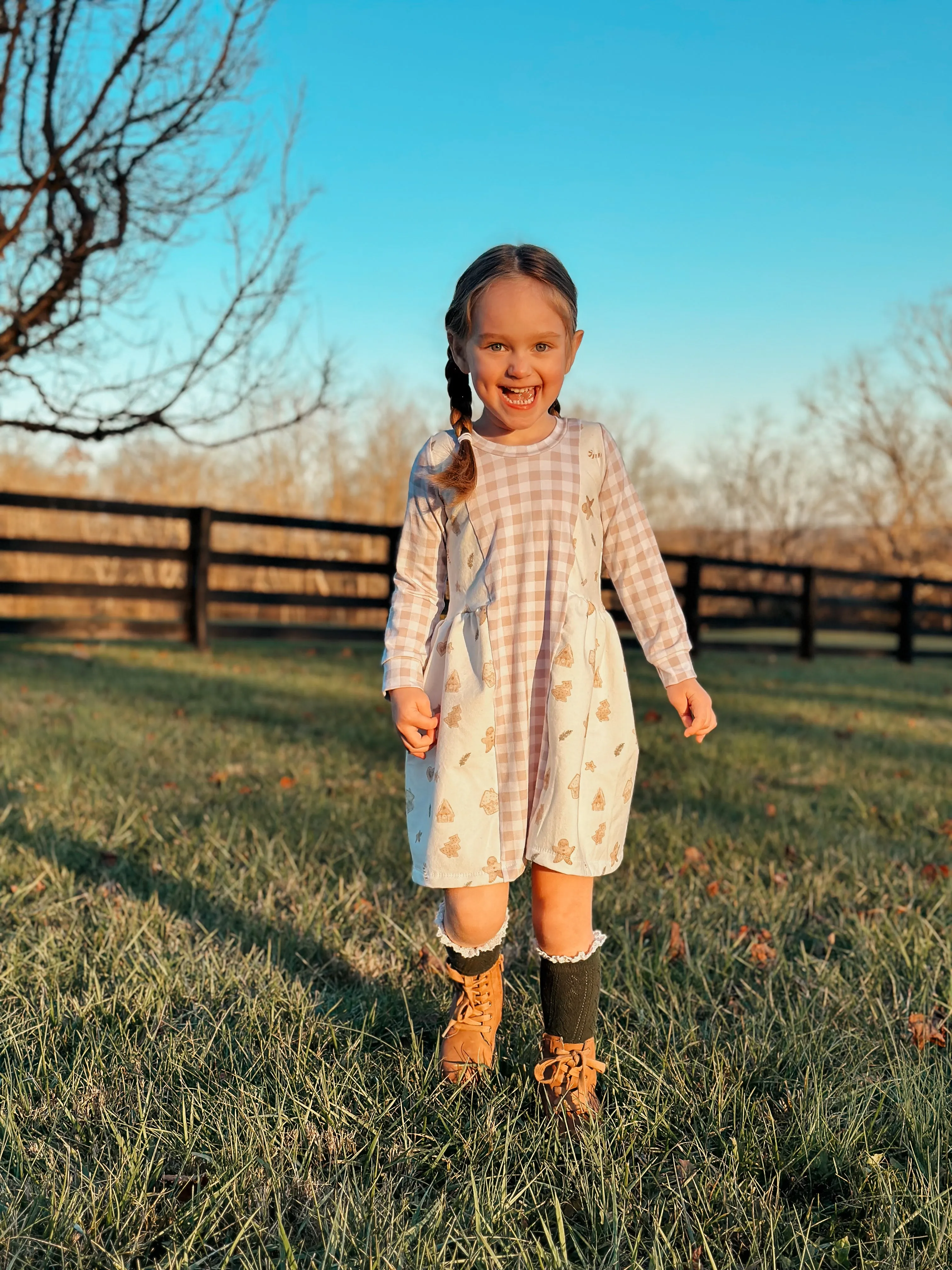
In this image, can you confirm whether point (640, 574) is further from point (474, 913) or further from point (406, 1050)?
point (406, 1050)

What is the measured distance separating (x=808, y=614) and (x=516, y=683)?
45.5 ft

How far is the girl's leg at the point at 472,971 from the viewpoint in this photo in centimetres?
195

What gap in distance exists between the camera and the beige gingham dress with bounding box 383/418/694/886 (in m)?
1.88

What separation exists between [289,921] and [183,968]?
440 millimetres

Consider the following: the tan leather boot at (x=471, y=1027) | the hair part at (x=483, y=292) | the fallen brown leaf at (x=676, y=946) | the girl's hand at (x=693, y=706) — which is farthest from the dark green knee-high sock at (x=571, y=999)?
the hair part at (x=483, y=292)

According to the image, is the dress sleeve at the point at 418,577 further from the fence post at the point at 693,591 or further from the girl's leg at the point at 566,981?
the fence post at the point at 693,591

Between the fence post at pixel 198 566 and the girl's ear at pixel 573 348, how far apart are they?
29.3 feet

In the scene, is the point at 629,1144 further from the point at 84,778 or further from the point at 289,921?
the point at 84,778

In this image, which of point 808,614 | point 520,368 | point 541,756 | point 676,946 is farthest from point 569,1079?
point 808,614

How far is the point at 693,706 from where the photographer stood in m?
2.02

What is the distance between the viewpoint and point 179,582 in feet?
96.8

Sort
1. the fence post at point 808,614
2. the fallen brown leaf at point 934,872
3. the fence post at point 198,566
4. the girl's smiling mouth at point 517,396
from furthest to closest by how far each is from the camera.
→ the fence post at point 808,614, the fence post at point 198,566, the fallen brown leaf at point 934,872, the girl's smiling mouth at point 517,396

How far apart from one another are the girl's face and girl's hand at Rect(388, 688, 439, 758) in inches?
22.4

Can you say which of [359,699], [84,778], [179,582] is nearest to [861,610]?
[179,582]
